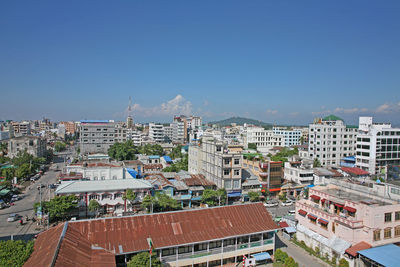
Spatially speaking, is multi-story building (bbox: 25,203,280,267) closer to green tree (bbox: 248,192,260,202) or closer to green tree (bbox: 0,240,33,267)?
green tree (bbox: 0,240,33,267)

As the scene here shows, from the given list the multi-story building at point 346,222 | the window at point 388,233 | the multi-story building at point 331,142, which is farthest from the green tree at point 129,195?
the multi-story building at point 331,142

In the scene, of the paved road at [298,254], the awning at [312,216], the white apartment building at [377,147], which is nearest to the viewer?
the paved road at [298,254]

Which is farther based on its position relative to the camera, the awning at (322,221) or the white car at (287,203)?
the white car at (287,203)

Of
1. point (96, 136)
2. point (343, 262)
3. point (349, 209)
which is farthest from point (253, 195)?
point (96, 136)

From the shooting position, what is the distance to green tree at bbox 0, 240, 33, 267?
585 inches

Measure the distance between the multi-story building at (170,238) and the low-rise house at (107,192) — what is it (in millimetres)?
11620

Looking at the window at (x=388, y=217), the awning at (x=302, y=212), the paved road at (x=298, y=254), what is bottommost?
the paved road at (x=298, y=254)

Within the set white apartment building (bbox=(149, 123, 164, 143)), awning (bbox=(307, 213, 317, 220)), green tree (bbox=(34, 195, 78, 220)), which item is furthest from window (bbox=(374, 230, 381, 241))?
white apartment building (bbox=(149, 123, 164, 143))

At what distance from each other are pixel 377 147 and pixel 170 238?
147 ft

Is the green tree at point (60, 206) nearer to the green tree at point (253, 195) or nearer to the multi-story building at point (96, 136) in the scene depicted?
the green tree at point (253, 195)

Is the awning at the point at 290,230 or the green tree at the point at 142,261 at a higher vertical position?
the green tree at the point at 142,261

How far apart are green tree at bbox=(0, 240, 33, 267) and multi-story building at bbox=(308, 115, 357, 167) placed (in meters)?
52.5

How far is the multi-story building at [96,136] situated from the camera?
75312 mm

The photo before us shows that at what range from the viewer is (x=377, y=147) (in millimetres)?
48656
